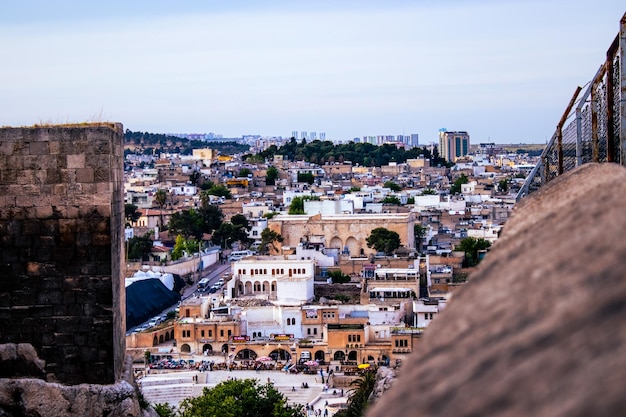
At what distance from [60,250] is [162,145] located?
131030mm

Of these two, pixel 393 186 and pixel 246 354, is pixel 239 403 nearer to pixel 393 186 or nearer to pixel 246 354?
pixel 246 354

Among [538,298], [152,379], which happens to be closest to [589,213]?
[538,298]

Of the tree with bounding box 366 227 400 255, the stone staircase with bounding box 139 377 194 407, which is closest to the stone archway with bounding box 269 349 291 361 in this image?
the stone staircase with bounding box 139 377 194 407

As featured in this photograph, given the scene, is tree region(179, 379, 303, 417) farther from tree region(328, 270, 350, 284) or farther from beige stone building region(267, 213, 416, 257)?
beige stone building region(267, 213, 416, 257)

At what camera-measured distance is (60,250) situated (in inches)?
183

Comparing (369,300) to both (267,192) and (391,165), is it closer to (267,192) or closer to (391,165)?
(267,192)

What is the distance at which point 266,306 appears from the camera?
30609 millimetres

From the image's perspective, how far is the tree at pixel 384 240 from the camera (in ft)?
138

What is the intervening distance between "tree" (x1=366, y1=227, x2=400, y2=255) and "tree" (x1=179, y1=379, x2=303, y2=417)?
20.9 meters

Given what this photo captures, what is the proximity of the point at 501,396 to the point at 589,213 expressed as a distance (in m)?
0.59

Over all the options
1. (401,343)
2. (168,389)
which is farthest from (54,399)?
(401,343)

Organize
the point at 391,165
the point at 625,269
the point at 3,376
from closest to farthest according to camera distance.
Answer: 1. the point at 625,269
2. the point at 3,376
3. the point at 391,165

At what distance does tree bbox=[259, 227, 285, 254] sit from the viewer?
44219mm

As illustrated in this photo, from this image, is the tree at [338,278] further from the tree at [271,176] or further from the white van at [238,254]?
the tree at [271,176]
